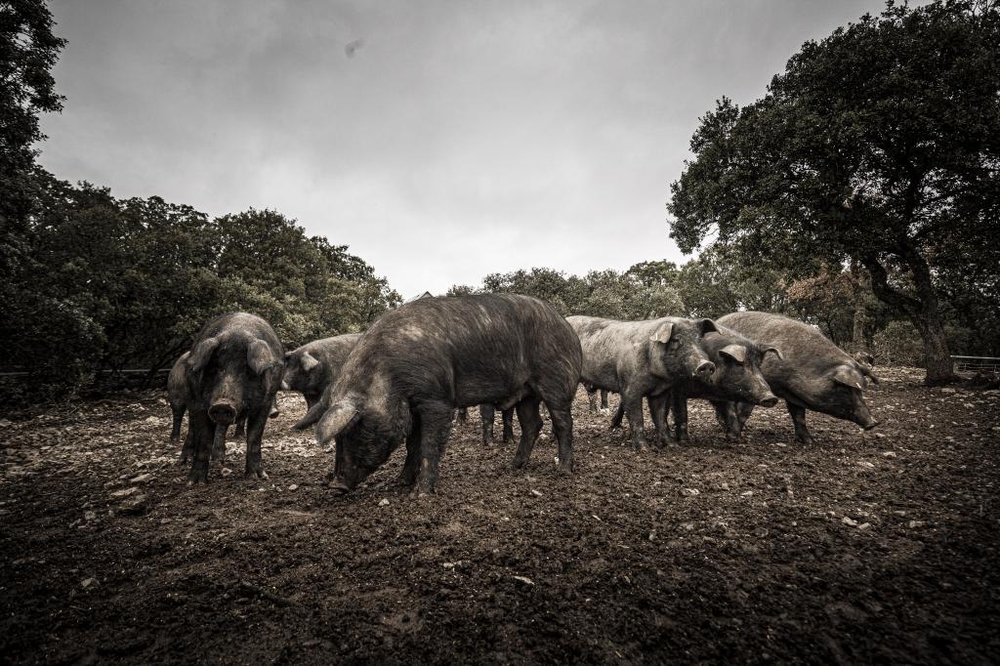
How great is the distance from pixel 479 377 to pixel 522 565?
2034 mm

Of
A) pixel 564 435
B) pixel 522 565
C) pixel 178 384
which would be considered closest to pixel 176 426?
pixel 178 384

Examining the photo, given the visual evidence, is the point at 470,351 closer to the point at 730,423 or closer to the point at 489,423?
the point at 489,423

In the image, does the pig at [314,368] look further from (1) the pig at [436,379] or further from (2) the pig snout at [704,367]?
(2) the pig snout at [704,367]

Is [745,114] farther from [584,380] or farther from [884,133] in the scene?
Answer: [584,380]

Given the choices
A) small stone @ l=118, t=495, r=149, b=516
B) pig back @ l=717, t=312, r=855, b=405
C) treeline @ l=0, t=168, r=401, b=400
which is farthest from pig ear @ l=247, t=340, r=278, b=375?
treeline @ l=0, t=168, r=401, b=400

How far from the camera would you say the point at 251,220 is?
892 inches

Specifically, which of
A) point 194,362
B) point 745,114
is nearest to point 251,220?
point 194,362

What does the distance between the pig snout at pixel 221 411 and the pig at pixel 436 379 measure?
45.6 inches

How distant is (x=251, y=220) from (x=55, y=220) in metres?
10.5

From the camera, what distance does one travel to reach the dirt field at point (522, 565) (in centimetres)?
194

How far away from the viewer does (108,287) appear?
39.9 ft

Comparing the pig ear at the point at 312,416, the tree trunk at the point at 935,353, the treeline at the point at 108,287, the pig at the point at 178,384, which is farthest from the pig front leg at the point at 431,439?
the tree trunk at the point at 935,353

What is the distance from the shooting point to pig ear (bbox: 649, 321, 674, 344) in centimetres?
616

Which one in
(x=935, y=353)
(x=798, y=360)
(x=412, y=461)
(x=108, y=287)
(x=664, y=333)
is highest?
(x=108, y=287)
